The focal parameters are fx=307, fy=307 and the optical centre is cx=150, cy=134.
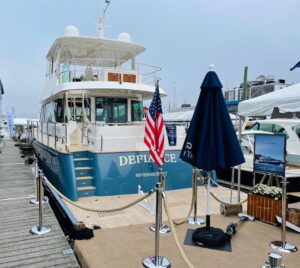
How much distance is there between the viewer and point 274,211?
545 centimetres

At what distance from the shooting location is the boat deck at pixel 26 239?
3.79 metres

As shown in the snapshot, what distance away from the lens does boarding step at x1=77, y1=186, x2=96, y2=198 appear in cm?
699

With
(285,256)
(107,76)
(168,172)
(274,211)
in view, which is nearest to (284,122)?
(168,172)

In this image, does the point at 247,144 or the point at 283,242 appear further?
the point at 247,144

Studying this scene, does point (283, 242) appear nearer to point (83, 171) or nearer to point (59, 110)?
point (83, 171)

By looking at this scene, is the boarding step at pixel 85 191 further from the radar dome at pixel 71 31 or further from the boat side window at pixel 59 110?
the radar dome at pixel 71 31

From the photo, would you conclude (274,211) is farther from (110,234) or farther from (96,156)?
(96,156)

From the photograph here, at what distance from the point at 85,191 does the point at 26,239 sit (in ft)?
8.72

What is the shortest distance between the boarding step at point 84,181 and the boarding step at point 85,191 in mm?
83

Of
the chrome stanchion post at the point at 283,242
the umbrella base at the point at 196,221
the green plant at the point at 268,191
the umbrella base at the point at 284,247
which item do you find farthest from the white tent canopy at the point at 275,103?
the umbrella base at the point at 196,221

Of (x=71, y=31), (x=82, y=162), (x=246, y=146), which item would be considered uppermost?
(x=71, y=31)

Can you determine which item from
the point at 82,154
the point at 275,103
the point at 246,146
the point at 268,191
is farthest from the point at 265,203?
the point at 246,146

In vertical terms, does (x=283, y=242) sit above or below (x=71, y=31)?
below

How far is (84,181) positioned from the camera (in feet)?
23.4
